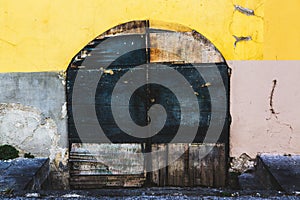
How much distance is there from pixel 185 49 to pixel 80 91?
88cm

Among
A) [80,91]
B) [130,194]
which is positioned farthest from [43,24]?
[130,194]

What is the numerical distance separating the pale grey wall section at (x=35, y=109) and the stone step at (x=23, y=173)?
131 mm

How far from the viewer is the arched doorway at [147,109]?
→ 3.10m

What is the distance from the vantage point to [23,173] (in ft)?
9.52

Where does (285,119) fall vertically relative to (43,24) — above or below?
below

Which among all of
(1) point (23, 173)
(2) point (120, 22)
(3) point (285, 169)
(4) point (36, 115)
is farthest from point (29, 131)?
(3) point (285, 169)

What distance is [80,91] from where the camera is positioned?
3.18 m

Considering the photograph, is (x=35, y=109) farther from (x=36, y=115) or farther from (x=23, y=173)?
(x=23, y=173)

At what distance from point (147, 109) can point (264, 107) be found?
0.91 metres

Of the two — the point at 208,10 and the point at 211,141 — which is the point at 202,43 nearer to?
the point at 208,10

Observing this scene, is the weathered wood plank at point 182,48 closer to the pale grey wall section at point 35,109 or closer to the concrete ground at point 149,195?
the pale grey wall section at point 35,109

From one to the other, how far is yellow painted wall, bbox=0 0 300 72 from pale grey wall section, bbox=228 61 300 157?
0.10m

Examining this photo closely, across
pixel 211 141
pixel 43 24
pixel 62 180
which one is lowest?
pixel 62 180

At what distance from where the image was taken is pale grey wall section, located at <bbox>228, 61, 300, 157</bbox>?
307 cm
